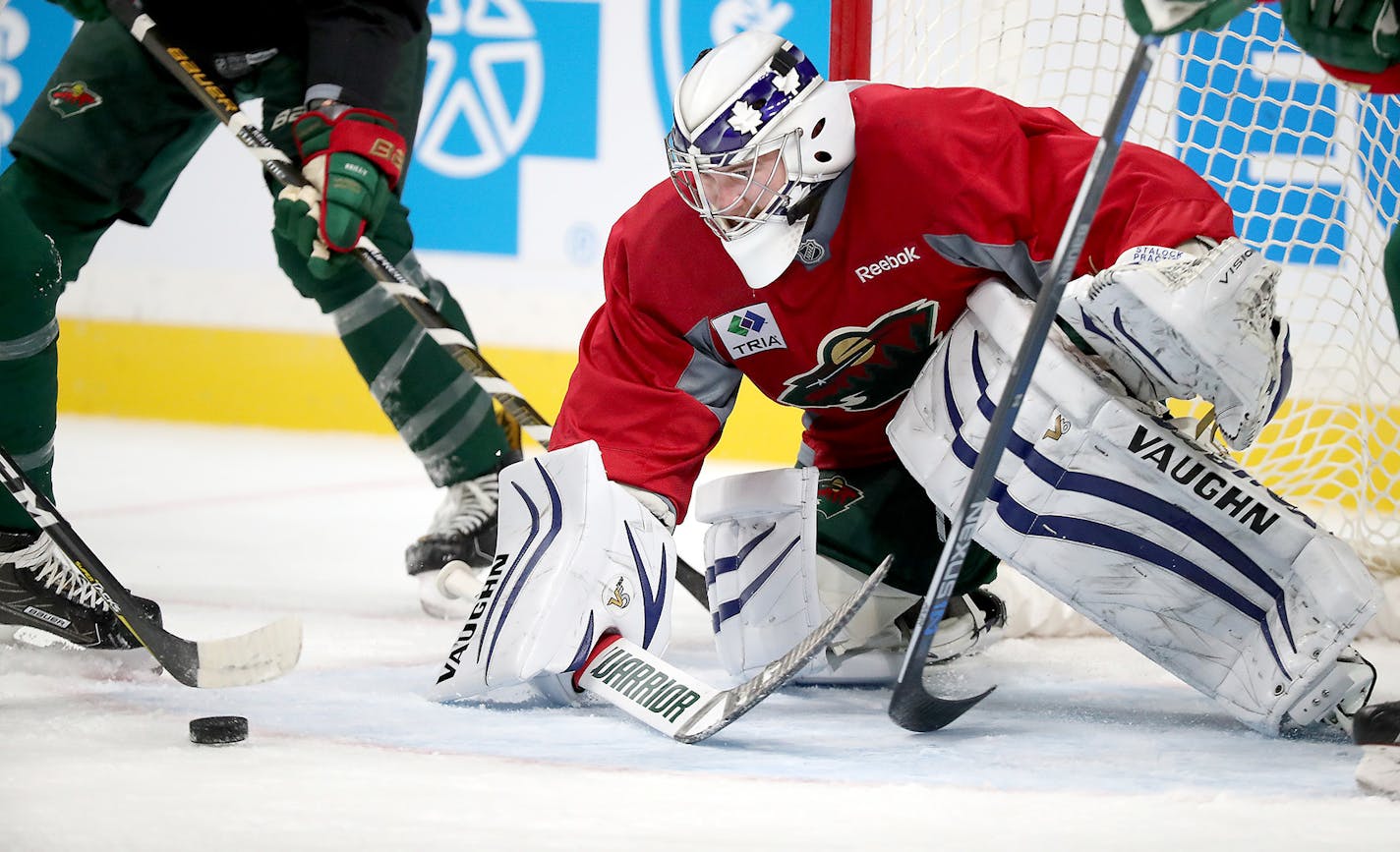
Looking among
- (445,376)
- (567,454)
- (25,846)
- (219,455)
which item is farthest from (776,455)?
(25,846)

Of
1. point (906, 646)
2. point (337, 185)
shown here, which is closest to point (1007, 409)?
point (906, 646)

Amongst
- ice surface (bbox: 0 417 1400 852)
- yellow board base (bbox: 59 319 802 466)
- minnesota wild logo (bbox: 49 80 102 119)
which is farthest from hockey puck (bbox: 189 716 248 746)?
yellow board base (bbox: 59 319 802 466)

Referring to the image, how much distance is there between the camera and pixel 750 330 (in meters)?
1.96

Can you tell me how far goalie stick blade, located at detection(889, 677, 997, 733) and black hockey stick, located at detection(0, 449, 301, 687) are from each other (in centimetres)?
79

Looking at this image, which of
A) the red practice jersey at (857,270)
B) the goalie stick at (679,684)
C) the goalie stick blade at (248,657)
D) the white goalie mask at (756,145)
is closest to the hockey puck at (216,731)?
the goalie stick blade at (248,657)

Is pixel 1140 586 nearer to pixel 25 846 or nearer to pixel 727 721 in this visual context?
pixel 727 721

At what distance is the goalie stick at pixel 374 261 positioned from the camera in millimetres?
2371

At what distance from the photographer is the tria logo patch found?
6.39 ft

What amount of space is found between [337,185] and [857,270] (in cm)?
87

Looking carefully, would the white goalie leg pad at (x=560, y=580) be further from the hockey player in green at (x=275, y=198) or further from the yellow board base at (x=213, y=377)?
the yellow board base at (x=213, y=377)

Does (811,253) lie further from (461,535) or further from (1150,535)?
(461,535)

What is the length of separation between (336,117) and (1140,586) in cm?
141

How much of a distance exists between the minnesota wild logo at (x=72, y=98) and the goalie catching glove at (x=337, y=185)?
13.7 inches

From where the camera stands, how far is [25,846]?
129 centimetres
